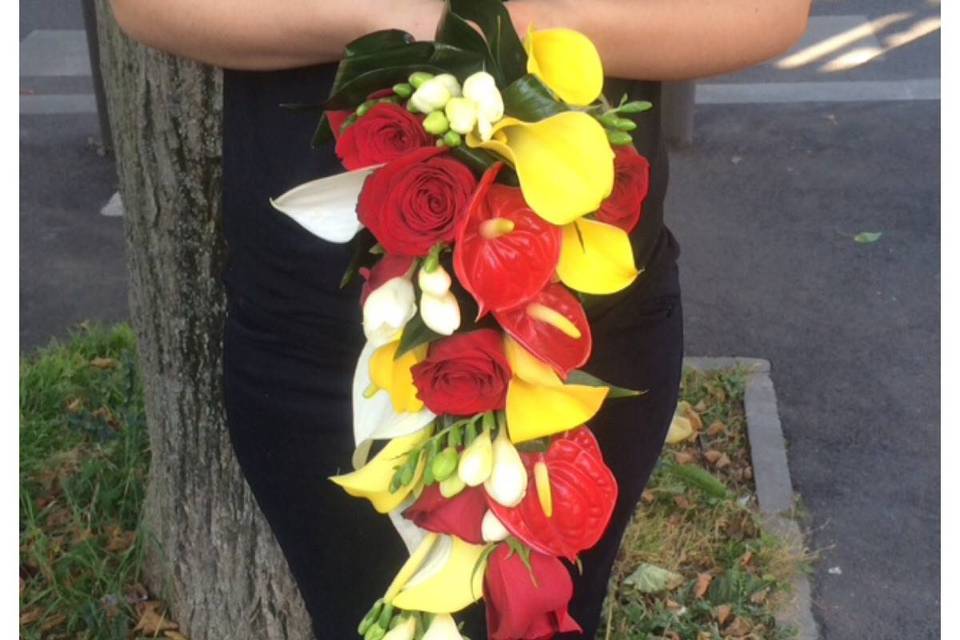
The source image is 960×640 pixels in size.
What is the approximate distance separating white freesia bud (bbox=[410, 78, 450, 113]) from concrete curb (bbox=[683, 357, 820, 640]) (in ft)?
7.76

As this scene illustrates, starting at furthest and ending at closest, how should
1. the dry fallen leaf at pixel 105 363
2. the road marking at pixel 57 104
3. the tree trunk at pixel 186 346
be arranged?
the road marking at pixel 57 104, the dry fallen leaf at pixel 105 363, the tree trunk at pixel 186 346

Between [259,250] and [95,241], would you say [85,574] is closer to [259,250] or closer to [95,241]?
[259,250]

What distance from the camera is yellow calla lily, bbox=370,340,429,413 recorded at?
4.42 ft

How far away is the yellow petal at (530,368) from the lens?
52.0 inches

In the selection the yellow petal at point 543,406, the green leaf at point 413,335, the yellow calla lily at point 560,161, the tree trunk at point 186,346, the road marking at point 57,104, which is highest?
the yellow calla lily at point 560,161

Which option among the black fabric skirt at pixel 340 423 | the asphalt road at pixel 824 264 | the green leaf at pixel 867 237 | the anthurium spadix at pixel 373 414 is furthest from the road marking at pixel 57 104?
the anthurium spadix at pixel 373 414

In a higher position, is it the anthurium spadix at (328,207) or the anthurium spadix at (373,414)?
the anthurium spadix at (328,207)

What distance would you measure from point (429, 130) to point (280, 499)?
70 centimetres

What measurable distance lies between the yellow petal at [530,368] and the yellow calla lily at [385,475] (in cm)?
13

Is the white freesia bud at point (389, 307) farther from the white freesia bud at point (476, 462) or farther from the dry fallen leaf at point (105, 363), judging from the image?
the dry fallen leaf at point (105, 363)

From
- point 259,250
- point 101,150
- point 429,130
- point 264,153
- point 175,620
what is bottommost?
point 101,150

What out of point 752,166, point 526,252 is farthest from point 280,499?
point 752,166

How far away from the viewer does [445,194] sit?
1.24 m

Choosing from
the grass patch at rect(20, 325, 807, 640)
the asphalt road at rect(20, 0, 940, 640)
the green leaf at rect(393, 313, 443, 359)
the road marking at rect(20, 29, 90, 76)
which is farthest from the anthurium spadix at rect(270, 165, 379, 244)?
the road marking at rect(20, 29, 90, 76)
